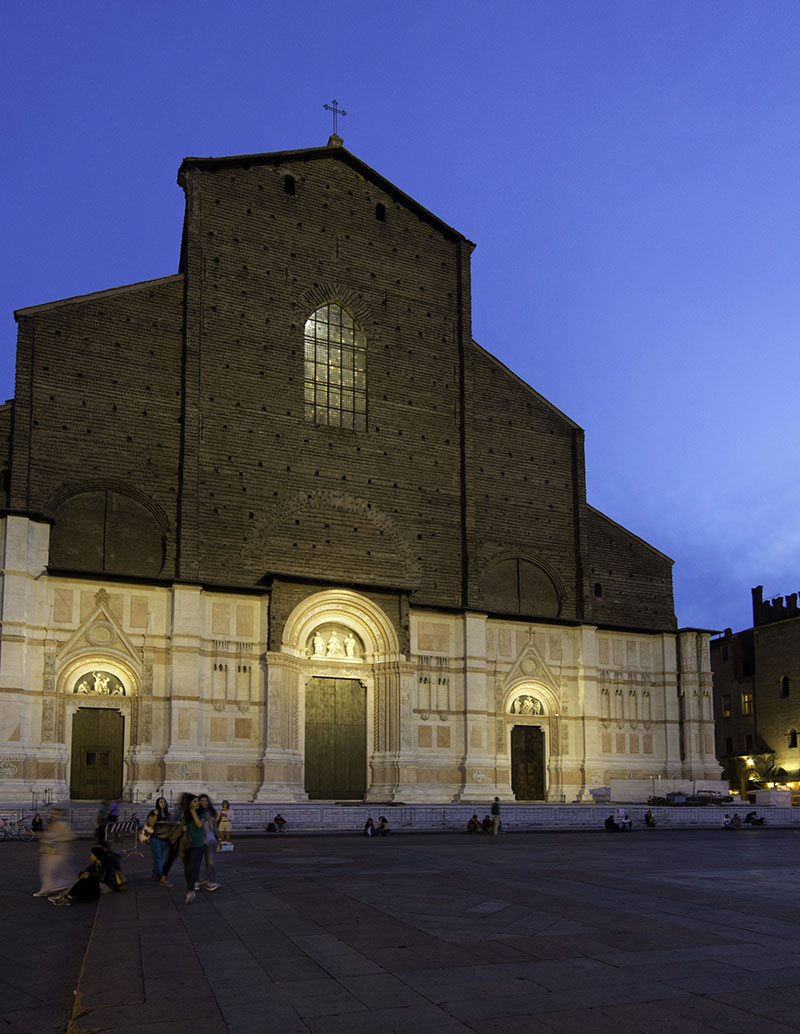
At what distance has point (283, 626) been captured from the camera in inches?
1230

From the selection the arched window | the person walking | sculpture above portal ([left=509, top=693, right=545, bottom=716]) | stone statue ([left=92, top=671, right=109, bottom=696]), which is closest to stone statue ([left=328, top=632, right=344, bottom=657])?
sculpture above portal ([left=509, top=693, right=545, bottom=716])

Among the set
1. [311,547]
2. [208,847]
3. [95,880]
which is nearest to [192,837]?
[208,847]

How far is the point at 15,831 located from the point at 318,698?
10236 mm

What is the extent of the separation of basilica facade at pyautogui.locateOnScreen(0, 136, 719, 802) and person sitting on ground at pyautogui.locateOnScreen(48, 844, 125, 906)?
1526cm

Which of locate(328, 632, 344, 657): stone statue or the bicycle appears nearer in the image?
the bicycle

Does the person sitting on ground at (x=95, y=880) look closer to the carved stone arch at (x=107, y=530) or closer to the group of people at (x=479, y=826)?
the group of people at (x=479, y=826)

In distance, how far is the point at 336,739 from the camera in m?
32.6

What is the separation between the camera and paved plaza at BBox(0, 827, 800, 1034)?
7.05m

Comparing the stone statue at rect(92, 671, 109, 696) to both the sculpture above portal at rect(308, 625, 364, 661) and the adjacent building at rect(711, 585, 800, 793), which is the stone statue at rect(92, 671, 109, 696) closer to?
the sculpture above portal at rect(308, 625, 364, 661)

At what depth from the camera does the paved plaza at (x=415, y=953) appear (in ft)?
23.1

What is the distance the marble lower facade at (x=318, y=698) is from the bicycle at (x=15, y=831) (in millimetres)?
1942

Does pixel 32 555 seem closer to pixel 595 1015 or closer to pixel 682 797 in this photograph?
pixel 682 797

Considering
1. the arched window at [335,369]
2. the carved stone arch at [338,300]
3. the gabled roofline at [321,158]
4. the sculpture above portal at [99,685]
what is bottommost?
the sculpture above portal at [99,685]

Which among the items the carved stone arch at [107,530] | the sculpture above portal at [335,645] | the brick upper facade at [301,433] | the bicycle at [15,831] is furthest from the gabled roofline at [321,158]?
Result: the bicycle at [15,831]
